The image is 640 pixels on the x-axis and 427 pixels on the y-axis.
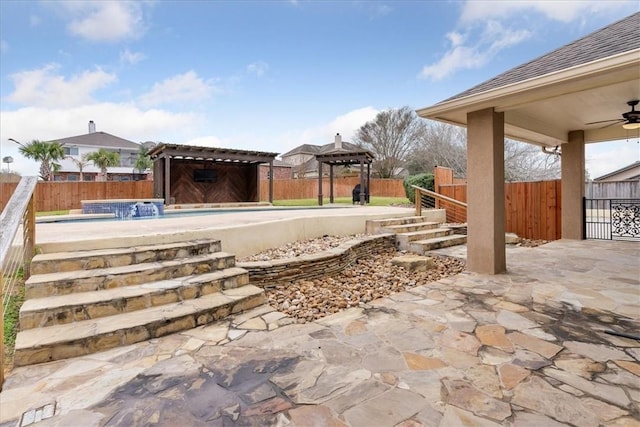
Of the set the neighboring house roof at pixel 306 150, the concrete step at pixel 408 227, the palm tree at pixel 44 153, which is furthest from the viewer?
the neighboring house roof at pixel 306 150

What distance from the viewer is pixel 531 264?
5578 millimetres

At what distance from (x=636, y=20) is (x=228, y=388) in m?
7.34

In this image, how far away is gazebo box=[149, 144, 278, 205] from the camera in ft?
43.7

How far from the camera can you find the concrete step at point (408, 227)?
7.47m

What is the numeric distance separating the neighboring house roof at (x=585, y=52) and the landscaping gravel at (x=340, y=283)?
9.97 ft

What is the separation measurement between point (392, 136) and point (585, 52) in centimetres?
2349

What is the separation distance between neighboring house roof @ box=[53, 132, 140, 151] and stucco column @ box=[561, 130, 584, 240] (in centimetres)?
3298

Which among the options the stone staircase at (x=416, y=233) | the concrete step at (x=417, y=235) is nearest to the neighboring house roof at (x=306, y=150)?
the stone staircase at (x=416, y=233)

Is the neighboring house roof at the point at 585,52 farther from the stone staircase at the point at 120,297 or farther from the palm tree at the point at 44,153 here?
the palm tree at the point at 44,153

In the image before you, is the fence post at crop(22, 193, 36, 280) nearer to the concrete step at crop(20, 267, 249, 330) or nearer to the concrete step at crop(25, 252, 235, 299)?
the concrete step at crop(25, 252, 235, 299)

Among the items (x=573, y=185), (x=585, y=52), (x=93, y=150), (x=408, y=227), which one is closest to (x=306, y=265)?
(x=408, y=227)

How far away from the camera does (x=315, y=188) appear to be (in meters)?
23.1

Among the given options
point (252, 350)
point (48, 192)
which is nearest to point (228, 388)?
point (252, 350)

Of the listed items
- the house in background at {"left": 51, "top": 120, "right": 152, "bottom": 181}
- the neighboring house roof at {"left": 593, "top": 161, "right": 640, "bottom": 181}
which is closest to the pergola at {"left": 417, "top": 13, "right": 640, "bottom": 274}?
the neighboring house roof at {"left": 593, "top": 161, "right": 640, "bottom": 181}
